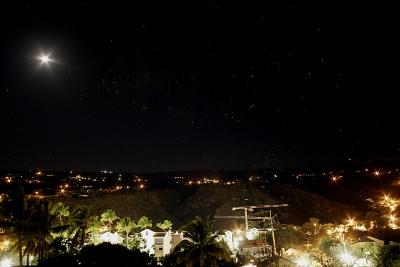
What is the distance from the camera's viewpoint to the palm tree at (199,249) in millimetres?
36656

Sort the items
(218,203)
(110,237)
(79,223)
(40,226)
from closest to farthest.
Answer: (40,226) → (79,223) → (110,237) → (218,203)

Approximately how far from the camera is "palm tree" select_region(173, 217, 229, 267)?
36.7 m

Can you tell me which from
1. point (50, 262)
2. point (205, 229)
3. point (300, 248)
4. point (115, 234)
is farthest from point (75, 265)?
point (300, 248)

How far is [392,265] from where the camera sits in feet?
114

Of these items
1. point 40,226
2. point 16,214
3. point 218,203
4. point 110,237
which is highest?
point 218,203

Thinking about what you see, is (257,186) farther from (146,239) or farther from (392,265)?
(392,265)

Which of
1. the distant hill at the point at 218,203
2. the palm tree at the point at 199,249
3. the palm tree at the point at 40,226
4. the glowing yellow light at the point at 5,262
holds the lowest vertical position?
the glowing yellow light at the point at 5,262

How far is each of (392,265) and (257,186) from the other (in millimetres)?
80262

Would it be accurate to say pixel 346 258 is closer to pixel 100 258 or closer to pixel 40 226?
pixel 100 258

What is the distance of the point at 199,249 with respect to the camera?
1453 inches

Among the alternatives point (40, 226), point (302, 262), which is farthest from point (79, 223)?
point (302, 262)

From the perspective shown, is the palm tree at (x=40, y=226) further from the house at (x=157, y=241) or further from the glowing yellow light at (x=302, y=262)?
the glowing yellow light at (x=302, y=262)

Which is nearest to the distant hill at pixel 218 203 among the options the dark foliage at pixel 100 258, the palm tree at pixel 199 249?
the palm tree at pixel 199 249

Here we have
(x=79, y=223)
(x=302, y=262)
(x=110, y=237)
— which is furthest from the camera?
(x=110, y=237)
